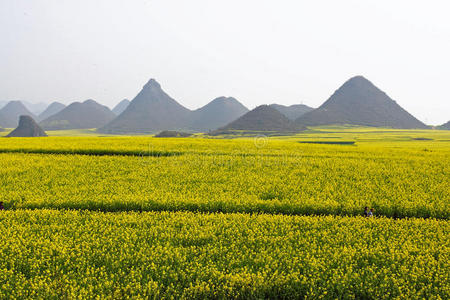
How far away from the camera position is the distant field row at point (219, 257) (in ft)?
22.6

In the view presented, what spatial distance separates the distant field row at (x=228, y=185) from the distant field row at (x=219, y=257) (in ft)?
5.80

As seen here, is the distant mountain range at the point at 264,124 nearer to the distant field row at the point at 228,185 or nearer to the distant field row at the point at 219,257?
the distant field row at the point at 228,185

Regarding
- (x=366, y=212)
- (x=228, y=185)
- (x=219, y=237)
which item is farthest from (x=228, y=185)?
(x=366, y=212)

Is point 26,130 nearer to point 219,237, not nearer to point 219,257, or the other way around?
point 219,237

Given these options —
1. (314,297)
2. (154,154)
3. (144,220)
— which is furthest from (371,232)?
(154,154)

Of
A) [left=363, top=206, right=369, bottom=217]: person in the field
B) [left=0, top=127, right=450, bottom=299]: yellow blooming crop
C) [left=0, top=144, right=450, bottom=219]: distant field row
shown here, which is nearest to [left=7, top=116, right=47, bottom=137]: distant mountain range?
[left=0, top=144, right=450, bottom=219]: distant field row

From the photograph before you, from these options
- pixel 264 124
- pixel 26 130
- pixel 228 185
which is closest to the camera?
pixel 228 185

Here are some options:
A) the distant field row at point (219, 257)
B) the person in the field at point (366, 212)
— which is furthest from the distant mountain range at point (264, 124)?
the distant field row at point (219, 257)

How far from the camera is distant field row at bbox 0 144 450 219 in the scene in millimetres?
13016

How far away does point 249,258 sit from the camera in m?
8.06

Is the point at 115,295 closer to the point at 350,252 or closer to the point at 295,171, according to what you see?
the point at 350,252

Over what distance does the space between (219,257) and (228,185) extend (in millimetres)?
8314

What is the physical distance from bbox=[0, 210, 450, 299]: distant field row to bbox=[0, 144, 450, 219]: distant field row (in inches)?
69.6

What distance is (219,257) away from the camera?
8117 mm
